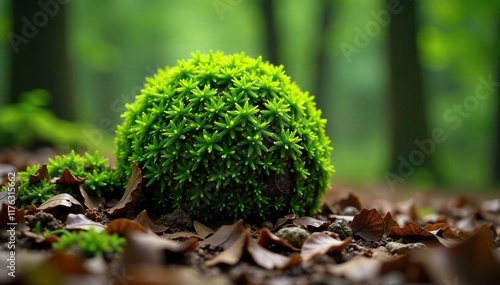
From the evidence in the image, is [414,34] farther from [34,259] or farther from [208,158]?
[34,259]

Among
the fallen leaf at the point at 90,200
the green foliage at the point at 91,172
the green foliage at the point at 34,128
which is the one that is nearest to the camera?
the fallen leaf at the point at 90,200

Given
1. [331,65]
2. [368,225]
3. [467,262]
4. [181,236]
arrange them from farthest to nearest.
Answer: [331,65], [368,225], [181,236], [467,262]

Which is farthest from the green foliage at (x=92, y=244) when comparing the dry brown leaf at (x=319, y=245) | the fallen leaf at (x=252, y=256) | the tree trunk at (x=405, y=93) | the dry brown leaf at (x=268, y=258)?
the tree trunk at (x=405, y=93)

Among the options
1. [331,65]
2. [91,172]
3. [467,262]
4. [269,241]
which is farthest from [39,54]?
[331,65]

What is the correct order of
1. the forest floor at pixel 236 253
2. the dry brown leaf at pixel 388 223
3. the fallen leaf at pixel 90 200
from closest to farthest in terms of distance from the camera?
the forest floor at pixel 236 253, the fallen leaf at pixel 90 200, the dry brown leaf at pixel 388 223

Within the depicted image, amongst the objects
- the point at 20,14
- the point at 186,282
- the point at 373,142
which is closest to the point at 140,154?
the point at 186,282

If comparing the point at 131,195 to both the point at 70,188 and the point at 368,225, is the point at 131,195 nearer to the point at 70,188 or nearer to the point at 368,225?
the point at 70,188

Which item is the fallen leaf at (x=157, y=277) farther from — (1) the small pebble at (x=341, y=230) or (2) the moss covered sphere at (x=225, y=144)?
(1) the small pebble at (x=341, y=230)

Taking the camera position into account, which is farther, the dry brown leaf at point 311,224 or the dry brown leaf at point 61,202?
the dry brown leaf at point 311,224
